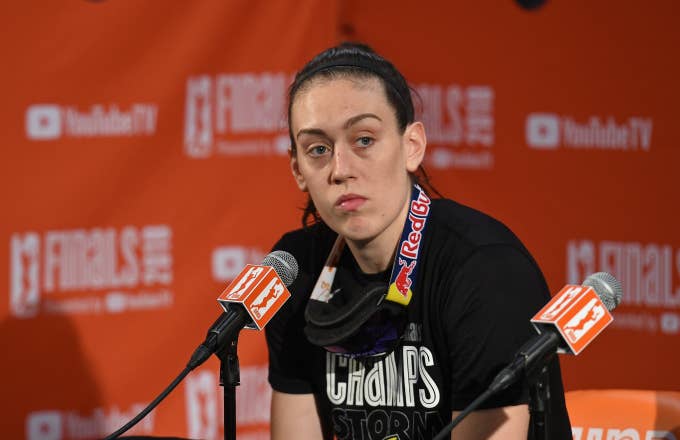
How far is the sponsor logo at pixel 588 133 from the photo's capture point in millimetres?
3611

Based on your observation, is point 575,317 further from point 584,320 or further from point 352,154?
point 352,154

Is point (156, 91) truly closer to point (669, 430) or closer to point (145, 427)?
point (145, 427)

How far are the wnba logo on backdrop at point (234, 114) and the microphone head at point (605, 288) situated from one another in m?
2.01

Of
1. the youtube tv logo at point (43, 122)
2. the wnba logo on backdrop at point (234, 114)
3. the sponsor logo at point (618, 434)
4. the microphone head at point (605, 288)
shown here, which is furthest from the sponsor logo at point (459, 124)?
the microphone head at point (605, 288)

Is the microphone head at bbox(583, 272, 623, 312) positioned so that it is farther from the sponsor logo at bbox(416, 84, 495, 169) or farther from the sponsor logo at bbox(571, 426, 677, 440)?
the sponsor logo at bbox(416, 84, 495, 169)

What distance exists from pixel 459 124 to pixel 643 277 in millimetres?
837

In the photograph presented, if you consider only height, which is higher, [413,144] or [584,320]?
[413,144]

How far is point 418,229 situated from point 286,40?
160 centimetres

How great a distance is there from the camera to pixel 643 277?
11.8 feet

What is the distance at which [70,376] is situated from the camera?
3.48m

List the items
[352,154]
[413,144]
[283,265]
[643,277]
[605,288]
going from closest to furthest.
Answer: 1. [605,288]
2. [283,265]
3. [352,154]
4. [413,144]
5. [643,277]

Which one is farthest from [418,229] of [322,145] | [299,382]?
[299,382]

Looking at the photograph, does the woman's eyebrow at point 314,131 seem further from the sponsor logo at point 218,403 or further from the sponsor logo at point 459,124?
the sponsor logo at point 218,403

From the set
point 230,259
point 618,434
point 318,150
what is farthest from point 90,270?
point 618,434
